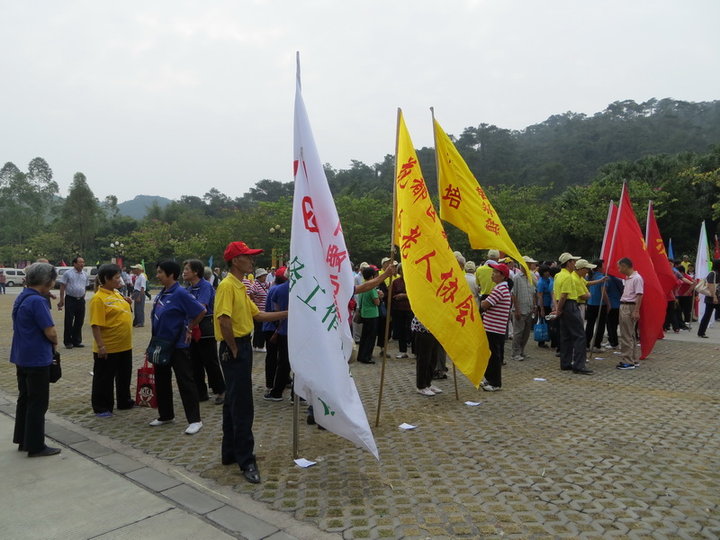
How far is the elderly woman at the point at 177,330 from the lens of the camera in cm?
515

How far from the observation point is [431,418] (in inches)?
225

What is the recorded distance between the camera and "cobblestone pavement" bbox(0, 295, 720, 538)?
11.1 ft

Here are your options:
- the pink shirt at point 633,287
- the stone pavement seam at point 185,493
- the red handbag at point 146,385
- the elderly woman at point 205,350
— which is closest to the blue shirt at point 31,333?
the stone pavement seam at point 185,493

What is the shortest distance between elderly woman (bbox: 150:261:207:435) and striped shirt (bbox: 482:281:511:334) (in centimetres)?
386

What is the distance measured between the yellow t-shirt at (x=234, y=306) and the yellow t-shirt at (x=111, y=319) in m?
2.01

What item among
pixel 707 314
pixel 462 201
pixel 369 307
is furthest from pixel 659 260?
pixel 462 201

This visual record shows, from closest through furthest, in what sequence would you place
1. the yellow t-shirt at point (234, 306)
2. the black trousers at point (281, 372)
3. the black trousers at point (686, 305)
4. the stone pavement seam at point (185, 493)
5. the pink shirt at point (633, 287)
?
the stone pavement seam at point (185, 493) → the yellow t-shirt at point (234, 306) → the black trousers at point (281, 372) → the pink shirt at point (633, 287) → the black trousers at point (686, 305)

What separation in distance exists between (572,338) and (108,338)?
6.91m

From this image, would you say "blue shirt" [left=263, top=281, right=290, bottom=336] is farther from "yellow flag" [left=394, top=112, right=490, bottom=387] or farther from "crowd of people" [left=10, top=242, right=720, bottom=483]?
"yellow flag" [left=394, top=112, right=490, bottom=387]

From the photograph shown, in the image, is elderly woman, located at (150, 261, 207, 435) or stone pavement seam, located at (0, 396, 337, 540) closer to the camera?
stone pavement seam, located at (0, 396, 337, 540)

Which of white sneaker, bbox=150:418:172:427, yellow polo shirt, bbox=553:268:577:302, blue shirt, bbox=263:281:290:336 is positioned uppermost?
yellow polo shirt, bbox=553:268:577:302

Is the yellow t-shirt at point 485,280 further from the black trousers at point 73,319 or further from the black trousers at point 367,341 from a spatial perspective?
the black trousers at point 73,319

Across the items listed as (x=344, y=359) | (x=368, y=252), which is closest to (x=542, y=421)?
(x=344, y=359)

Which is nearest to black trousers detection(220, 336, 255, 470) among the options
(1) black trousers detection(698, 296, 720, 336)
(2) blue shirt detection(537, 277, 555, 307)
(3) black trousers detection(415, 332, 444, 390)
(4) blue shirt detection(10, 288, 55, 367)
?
(4) blue shirt detection(10, 288, 55, 367)
